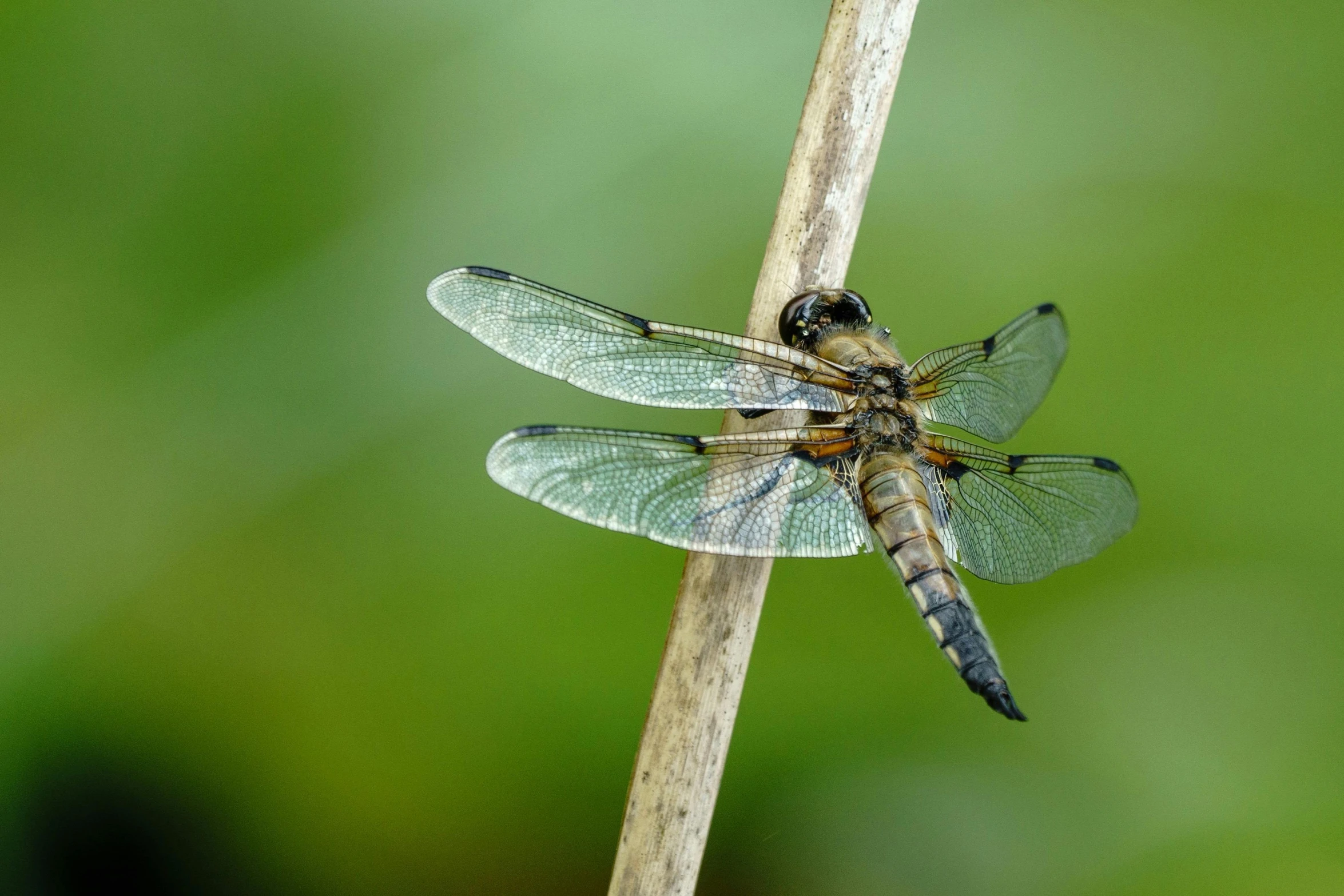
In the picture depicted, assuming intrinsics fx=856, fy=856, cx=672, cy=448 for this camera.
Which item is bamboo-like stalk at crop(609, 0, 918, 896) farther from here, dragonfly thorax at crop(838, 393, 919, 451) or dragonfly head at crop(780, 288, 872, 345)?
dragonfly thorax at crop(838, 393, 919, 451)

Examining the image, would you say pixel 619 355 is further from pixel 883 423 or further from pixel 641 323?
pixel 883 423

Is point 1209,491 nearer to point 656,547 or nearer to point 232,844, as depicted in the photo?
point 656,547

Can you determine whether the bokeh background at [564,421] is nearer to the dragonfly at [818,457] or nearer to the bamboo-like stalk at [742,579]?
the dragonfly at [818,457]

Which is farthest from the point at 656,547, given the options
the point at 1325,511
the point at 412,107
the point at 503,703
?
the point at 1325,511

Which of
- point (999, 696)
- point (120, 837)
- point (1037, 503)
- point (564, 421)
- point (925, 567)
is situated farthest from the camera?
point (564, 421)

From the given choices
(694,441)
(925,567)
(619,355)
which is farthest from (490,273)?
(925,567)

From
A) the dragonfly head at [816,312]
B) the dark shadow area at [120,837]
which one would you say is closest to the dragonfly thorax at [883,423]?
the dragonfly head at [816,312]
